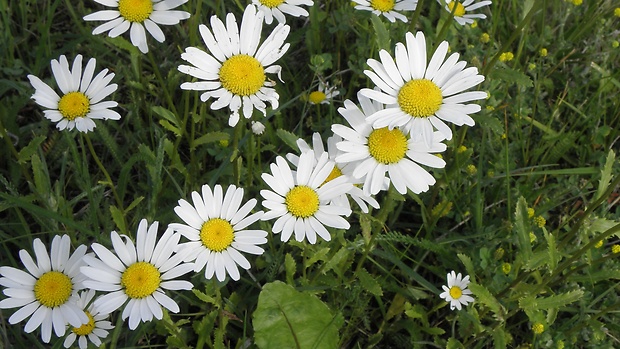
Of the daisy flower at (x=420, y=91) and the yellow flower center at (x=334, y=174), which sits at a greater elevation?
the daisy flower at (x=420, y=91)

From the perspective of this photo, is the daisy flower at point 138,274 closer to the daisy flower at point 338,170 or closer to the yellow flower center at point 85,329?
the yellow flower center at point 85,329

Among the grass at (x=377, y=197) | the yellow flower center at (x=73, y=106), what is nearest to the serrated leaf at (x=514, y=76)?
the grass at (x=377, y=197)

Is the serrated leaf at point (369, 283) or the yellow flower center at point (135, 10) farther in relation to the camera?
the yellow flower center at point (135, 10)

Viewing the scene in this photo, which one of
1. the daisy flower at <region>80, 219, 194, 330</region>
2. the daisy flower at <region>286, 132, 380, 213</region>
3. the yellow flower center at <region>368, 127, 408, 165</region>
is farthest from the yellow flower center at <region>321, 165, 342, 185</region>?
the daisy flower at <region>80, 219, 194, 330</region>

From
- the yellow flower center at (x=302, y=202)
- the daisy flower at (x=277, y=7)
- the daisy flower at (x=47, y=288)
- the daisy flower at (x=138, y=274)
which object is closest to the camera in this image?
the daisy flower at (x=138, y=274)

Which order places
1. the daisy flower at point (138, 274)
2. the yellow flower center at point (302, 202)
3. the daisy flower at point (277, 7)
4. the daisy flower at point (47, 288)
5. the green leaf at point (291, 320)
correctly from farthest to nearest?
1. the daisy flower at point (277, 7)
2. the green leaf at point (291, 320)
3. the yellow flower center at point (302, 202)
4. the daisy flower at point (47, 288)
5. the daisy flower at point (138, 274)

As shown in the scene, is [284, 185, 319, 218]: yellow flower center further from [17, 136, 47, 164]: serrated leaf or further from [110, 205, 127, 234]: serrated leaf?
[17, 136, 47, 164]: serrated leaf

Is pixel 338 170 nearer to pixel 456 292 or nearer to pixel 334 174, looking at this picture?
pixel 334 174
